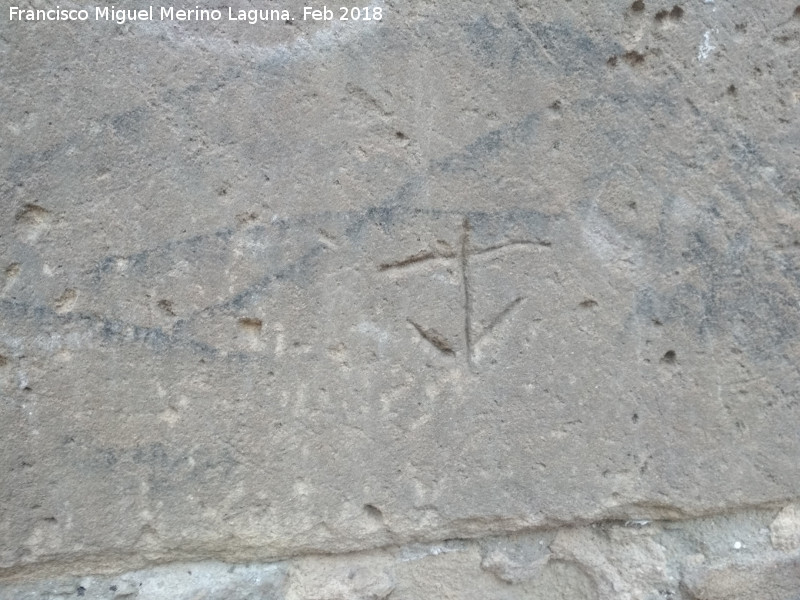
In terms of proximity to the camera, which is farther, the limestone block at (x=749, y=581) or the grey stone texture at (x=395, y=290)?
the limestone block at (x=749, y=581)

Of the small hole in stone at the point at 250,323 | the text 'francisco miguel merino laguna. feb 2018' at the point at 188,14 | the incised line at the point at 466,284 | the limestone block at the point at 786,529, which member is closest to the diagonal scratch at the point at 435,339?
the incised line at the point at 466,284

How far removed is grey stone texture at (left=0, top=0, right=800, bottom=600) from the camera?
84 centimetres

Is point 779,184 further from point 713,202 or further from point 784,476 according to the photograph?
point 784,476

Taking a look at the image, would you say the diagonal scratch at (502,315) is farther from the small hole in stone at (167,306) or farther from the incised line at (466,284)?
the small hole in stone at (167,306)

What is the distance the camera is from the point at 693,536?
982 millimetres

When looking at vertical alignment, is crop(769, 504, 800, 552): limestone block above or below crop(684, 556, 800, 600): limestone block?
above

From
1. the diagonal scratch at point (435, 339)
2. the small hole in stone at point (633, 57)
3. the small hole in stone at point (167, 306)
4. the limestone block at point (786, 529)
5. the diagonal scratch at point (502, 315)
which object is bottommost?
the limestone block at point (786, 529)

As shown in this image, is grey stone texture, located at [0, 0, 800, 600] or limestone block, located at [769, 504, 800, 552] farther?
limestone block, located at [769, 504, 800, 552]

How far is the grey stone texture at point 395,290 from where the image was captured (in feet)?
2.76

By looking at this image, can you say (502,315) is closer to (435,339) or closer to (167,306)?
(435,339)

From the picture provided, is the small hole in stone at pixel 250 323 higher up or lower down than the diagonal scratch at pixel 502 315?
lower down

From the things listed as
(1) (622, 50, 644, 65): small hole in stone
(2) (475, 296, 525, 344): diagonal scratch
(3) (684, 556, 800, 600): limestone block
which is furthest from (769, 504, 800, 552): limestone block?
(1) (622, 50, 644, 65): small hole in stone

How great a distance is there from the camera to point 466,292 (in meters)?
0.91

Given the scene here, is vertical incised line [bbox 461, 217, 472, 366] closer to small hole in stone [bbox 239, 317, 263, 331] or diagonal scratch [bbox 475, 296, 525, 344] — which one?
diagonal scratch [bbox 475, 296, 525, 344]
